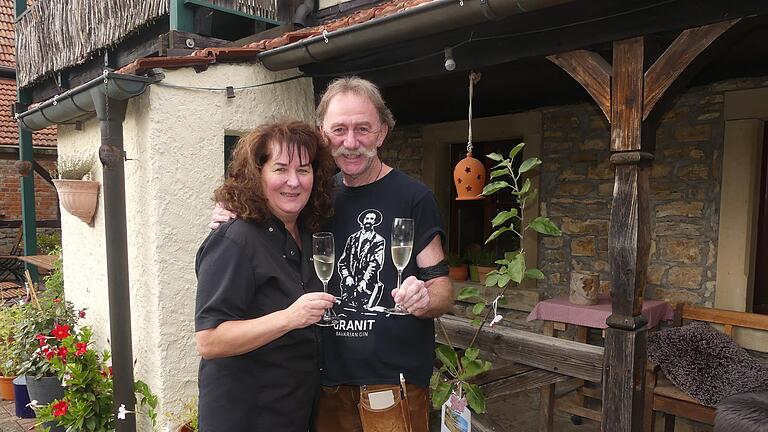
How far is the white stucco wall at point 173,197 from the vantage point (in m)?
3.39

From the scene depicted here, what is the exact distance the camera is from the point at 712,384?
3318 mm

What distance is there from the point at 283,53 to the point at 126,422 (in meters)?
2.56

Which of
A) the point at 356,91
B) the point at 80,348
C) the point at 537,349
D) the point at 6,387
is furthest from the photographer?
the point at 6,387

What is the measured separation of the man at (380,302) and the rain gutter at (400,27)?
867 millimetres

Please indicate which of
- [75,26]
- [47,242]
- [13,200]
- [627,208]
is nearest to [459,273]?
[627,208]

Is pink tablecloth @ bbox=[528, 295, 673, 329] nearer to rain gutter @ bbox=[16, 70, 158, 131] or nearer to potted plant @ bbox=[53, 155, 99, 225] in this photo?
rain gutter @ bbox=[16, 70, 158, 131]

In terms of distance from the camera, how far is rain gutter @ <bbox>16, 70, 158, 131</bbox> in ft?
10.2

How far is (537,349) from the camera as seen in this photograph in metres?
2.95

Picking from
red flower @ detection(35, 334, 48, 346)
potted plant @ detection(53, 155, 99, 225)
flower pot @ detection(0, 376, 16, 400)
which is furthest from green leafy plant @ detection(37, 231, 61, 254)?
potted plant @ detection(53, 155, 99, 225)

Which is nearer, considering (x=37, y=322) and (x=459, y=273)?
(x=37, y=322)

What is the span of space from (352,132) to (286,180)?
308 mm

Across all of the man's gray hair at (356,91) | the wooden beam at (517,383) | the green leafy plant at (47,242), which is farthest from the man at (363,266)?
the green leafy plant at (47,242)

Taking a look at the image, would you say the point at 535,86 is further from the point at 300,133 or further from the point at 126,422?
the point at 126,422

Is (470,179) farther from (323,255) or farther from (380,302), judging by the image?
(323,255)
